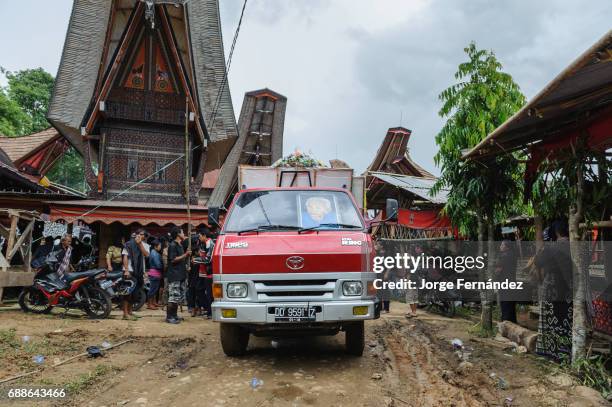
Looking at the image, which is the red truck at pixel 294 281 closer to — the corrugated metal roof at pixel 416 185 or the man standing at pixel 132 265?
the man standing at pixel 132 265

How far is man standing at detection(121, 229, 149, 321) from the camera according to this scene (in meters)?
9.26

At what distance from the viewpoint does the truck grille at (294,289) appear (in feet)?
16.9

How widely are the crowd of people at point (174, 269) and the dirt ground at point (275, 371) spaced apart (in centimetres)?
86

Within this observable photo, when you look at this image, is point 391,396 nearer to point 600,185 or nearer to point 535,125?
point 600,185

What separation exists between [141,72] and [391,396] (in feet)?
48.1

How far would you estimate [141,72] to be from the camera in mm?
15742

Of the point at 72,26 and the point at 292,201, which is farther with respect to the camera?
the point at 72,26

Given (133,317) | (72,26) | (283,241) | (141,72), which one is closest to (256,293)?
(283,241)

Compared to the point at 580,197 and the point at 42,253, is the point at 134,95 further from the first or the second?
the point at 580,197

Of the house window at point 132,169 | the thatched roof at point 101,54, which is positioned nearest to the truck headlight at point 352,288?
the house window at point 132,169

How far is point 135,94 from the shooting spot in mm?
15609

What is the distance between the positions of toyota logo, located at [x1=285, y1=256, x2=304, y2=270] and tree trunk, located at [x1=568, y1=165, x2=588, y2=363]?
131 inches

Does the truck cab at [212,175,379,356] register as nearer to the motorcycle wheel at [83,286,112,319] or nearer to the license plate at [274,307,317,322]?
the license plate at [274,307,317,322]

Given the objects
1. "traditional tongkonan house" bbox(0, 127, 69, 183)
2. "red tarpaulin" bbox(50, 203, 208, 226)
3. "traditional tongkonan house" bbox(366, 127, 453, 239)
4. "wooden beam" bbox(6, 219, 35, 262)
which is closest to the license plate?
"traditional tongkonan house" bbox(366, 127, 453, 239)
